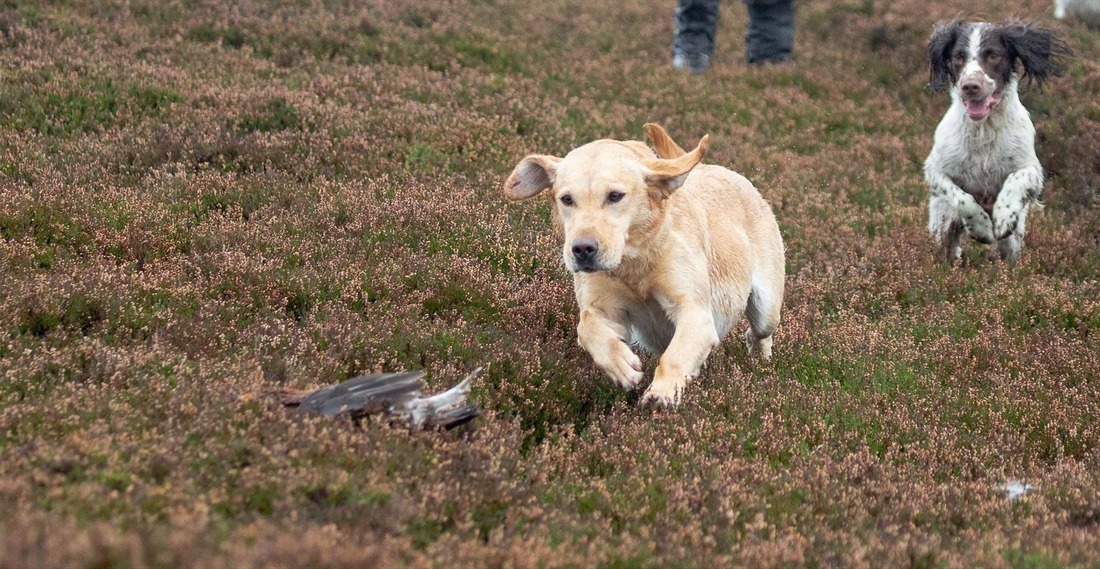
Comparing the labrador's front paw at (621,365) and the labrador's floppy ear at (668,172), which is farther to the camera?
the labrador's floppy ear at (668,172)

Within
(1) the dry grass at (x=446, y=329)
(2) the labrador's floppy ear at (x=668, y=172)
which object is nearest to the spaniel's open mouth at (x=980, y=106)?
(1) the dry grass at (x=446, y=329)

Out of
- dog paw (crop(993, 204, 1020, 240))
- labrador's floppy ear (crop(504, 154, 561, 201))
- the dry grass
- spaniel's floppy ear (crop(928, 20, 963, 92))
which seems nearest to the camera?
the dry grass

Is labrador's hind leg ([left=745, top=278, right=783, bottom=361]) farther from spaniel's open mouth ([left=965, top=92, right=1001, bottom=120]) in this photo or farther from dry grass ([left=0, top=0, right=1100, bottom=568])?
spaniel's open mouth ([left=965, top=92, right=1001, bottom=120])

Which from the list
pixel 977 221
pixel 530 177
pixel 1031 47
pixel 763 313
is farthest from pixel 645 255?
pixel 1031 47

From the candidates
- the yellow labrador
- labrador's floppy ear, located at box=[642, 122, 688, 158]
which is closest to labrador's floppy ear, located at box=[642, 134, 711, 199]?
the yellow labrador

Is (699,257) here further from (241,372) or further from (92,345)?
(92,345)

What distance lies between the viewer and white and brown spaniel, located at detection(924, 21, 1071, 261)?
9.24m

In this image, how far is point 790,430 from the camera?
529 centimetres

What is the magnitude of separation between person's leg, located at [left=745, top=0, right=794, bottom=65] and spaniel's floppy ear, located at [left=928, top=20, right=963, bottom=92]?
559cm

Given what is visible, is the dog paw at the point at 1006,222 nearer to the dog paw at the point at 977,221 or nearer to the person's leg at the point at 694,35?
the dog paw at the point at 977,221

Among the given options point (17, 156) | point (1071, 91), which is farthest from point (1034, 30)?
point (17, 156)

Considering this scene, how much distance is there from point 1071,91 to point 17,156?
454 inches

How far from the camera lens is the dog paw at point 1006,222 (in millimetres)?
9000

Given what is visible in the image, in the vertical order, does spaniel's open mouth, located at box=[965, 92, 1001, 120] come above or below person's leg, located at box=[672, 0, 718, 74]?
above
